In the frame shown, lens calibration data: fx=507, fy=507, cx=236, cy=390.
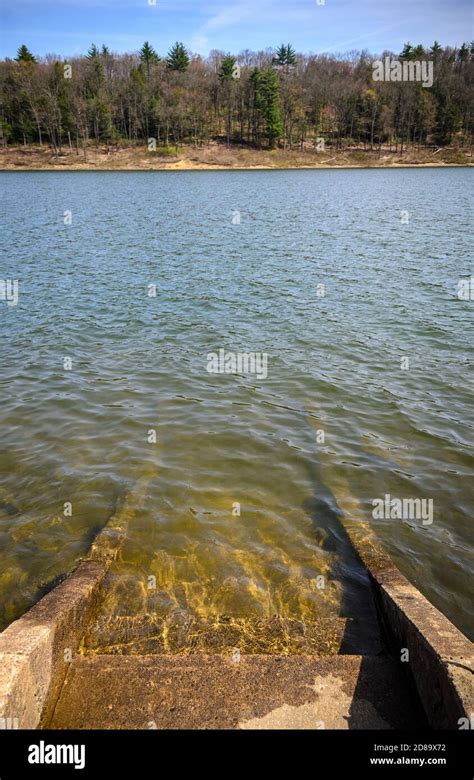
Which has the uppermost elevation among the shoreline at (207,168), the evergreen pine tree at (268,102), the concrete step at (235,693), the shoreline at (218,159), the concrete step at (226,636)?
the evergreen pine tree at (268,102)

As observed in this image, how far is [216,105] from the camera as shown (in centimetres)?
14375

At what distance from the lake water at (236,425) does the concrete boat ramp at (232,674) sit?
528mm

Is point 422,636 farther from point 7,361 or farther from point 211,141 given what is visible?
point 211,141

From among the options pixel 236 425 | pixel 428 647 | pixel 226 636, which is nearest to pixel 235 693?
pixel 226 636

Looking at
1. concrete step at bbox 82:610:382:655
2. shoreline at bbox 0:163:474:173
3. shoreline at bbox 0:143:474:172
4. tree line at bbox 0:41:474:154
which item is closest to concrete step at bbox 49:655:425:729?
concrete step at bbox 82:610:382:655

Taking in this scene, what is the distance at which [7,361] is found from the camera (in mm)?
15133

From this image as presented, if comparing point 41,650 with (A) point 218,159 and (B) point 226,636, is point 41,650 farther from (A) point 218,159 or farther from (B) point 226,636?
(A) point 218,159

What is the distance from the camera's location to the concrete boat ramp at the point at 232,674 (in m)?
4.62

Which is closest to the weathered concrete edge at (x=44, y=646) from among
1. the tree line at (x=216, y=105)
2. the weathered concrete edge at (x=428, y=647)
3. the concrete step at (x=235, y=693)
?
the concrete step at (x=235, y=693)

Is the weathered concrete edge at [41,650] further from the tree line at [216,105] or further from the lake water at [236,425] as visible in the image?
the tree line at [216,105]

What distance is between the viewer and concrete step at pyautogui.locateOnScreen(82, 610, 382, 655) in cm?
586

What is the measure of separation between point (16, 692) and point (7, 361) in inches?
487

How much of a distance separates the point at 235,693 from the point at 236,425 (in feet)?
22.7

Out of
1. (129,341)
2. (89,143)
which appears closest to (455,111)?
A: (89,143)
